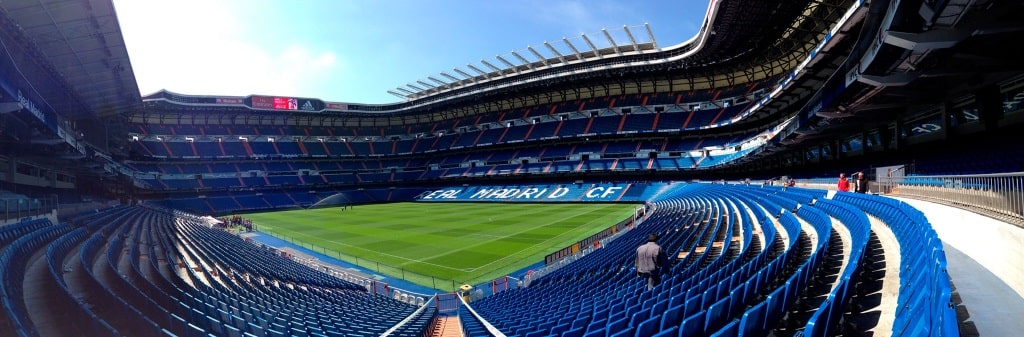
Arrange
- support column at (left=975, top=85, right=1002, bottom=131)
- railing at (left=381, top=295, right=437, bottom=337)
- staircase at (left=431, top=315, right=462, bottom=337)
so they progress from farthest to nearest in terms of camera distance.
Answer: support column at (left=975, top=85, right=1002, bottom=131)
staircase at (left=431, top=315, right=462, bottom=337)
railing at (left=381, top=295, right=437, bottom=337)

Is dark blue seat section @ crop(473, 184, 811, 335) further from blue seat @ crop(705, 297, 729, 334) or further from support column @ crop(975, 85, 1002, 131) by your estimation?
support column @ crop(975, 85, 1002, 131)

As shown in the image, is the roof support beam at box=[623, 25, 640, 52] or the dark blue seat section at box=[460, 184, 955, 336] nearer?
the dark blue seat section at box=[460, 184, 955, 336]

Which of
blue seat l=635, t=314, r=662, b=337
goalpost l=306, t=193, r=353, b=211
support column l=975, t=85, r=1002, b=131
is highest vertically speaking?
support column l=975, t=85, r=1002, b=131

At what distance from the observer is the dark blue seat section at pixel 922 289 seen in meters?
2.21

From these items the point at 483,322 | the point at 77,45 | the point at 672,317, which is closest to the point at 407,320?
the point at 483,322

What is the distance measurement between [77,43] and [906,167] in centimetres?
3212

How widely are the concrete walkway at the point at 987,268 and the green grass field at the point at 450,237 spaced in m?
12.6

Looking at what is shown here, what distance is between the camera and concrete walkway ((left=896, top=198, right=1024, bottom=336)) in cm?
351

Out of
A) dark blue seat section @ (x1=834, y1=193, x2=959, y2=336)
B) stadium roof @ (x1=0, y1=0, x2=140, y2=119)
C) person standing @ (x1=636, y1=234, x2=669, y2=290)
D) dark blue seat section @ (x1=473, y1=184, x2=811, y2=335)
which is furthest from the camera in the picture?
stadium roof @ (x1=0, y1=0, x2=140, y2=119)

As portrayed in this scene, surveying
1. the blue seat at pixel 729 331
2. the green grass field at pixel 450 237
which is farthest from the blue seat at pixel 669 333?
the green grass field at pixel 450 237

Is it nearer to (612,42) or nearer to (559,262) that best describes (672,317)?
(559,262)

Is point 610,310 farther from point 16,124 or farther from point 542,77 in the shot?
point 542,77

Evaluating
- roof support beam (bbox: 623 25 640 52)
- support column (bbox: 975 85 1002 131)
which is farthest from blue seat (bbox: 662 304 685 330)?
roof support beam (bbox: 623 25 640 52)

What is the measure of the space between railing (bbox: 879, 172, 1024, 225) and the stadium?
0.05 m
